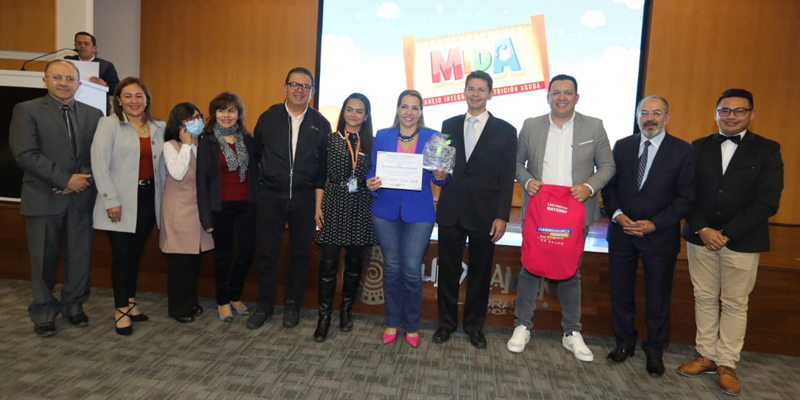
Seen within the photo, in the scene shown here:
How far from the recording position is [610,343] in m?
Answer: 3.20

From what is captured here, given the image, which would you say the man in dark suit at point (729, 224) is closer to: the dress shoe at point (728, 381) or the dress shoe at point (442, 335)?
the dress shoe at point (728, 381)

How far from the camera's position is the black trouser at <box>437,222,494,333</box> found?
2.91 meters

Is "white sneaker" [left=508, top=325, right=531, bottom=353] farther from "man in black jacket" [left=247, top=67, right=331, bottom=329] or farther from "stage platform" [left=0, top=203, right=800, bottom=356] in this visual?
"man in black jacket" [left=247, top=67, right=331, bottom=329]

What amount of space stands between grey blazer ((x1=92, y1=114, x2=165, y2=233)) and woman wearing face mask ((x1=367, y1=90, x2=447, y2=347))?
1.50 m

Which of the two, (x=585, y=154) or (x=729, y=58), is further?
(x=729, y=58)

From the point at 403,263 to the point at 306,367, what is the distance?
2.75 ft

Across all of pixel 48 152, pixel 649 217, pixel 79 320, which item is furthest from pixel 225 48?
pixel 649 217

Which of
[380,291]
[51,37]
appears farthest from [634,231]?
[51,37]

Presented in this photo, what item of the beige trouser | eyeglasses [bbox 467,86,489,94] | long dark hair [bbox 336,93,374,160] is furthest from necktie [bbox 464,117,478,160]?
the beige trouser

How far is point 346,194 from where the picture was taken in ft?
9.55

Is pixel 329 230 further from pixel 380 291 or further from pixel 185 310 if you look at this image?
pixel 185 310

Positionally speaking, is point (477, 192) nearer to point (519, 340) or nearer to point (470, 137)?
point (470, 137)

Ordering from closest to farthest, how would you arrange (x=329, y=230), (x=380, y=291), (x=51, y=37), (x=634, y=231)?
(x=634, y=231)
(x=329, y=230)
(x=380, y=291)
(x=51, y=37)

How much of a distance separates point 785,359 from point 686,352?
2.10ft
